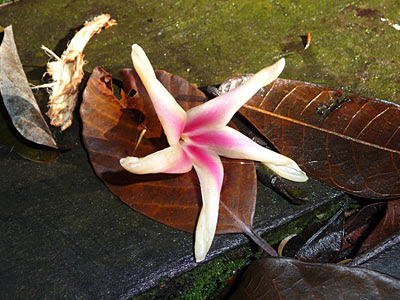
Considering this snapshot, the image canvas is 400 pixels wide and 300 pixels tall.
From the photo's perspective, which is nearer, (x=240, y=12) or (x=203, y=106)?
(x=203, y=106)

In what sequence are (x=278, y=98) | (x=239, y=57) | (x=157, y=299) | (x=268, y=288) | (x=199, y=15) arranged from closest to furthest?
(x=268, y=288) → (x=157, y=299) → (x=278, y=98) → (x=239, y=57) → (x=199, y=15)

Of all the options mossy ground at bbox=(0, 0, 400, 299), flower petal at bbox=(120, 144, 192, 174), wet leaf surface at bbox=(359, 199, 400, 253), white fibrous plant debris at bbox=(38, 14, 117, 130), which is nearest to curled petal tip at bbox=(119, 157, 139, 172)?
flower petal at bbox=(120, 144, 192, 174)

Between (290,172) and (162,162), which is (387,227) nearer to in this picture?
(290,172)

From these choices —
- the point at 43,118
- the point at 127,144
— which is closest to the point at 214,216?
the point at 127,144

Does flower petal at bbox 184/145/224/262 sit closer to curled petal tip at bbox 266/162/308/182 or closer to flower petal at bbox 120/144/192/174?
flower petal at bbox 120/144/192/174

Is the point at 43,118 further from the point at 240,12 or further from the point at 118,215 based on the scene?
the point at 240,12

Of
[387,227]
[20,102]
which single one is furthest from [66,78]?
[387,227]
